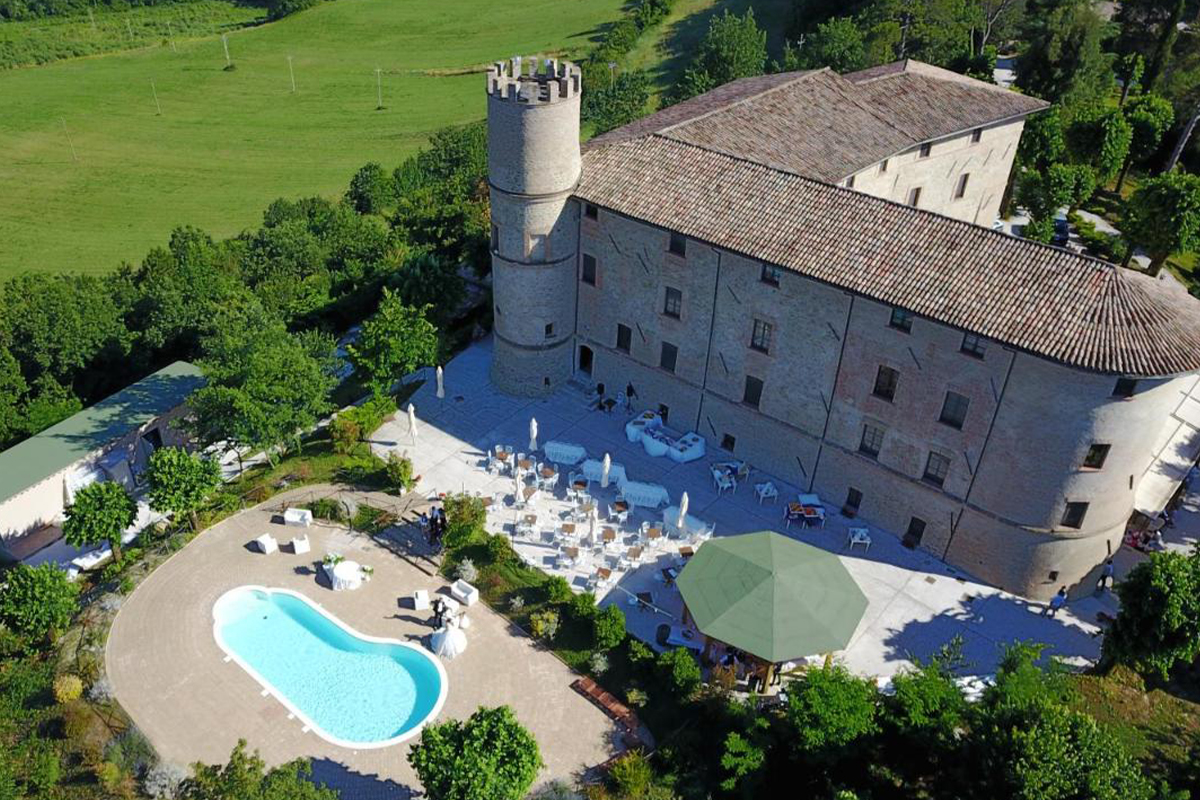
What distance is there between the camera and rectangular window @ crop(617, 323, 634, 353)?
1783 inches

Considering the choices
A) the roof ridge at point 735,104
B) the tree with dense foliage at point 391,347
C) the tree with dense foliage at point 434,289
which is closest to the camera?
the tree with dense foliage at point 391,347

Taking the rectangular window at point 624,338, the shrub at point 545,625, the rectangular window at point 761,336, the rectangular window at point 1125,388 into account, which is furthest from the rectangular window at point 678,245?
the rectangular window at point 1125,388

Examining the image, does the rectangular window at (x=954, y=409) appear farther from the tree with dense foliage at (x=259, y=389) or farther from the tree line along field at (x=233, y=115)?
the tree line along field at (x=233, y=115)

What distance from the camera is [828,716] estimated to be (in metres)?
28.2

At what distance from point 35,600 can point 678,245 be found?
95.6ft

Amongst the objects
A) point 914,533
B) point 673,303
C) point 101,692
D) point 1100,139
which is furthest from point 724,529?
point 1100,139

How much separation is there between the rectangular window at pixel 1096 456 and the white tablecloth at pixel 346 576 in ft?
93.8

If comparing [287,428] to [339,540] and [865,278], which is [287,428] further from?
[865,278]

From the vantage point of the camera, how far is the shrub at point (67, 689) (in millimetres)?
32031

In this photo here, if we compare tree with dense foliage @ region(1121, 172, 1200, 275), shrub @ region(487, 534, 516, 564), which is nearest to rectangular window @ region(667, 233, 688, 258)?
shrub @ region(487, 534, 516, 564)

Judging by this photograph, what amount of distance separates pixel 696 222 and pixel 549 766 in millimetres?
22806

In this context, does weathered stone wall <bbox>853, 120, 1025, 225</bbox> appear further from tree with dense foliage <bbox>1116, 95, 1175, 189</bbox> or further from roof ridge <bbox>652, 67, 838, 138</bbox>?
tree with dense foliage <bbox>1116, 95, 1175, 189</bbox>

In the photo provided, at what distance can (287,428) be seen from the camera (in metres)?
42.0

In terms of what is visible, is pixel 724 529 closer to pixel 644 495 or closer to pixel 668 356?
pixel 644 495
